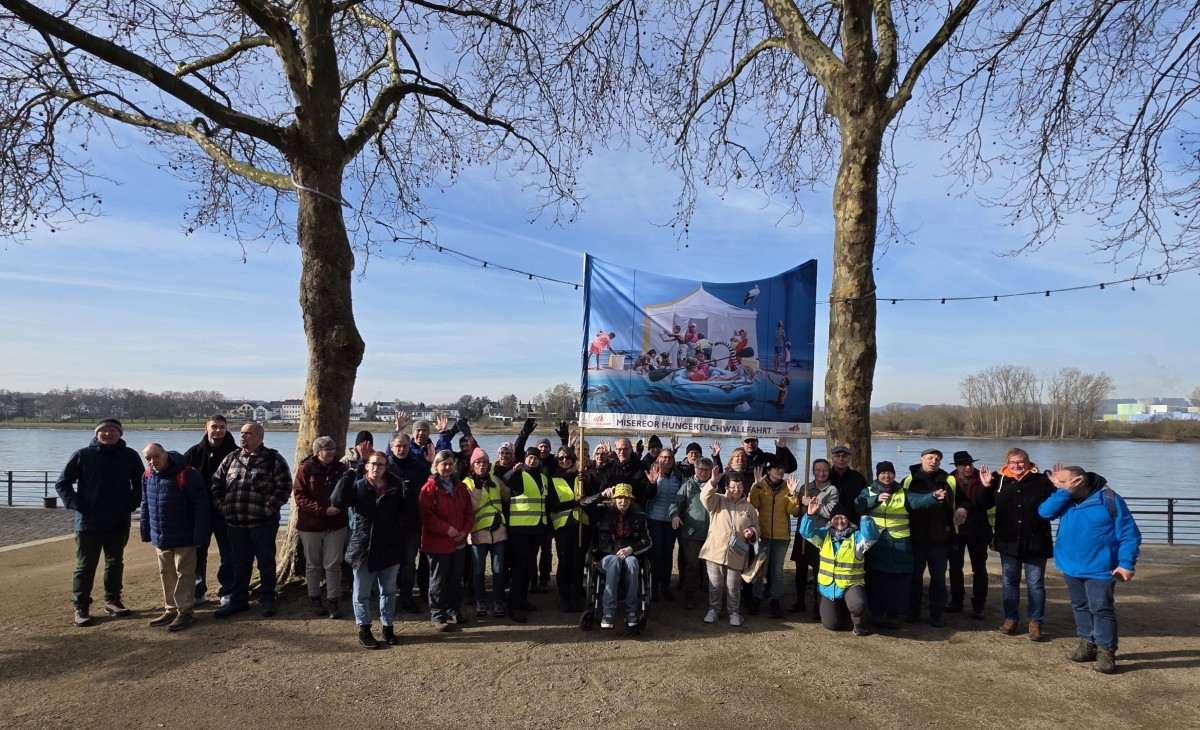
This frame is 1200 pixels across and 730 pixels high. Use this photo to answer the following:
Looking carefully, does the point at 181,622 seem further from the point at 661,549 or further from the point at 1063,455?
the point at 1063,455

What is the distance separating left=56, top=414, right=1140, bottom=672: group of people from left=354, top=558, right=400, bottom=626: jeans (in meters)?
0.01

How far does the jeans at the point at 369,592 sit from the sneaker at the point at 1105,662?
16.8 ft

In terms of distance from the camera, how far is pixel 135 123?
23.1ft

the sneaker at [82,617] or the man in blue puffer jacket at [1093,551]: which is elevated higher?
the man in blue puffer jacket at [1093,551]

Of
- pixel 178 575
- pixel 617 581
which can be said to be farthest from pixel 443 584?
pixel 178 575

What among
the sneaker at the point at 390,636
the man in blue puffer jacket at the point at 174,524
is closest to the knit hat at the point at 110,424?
the man in blue puffer jacket at the point at 174,524

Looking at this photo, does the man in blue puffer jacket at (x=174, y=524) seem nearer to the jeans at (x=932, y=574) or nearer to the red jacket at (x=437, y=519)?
the red jacket at (x=437, y=519)

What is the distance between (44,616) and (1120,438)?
2450 inches

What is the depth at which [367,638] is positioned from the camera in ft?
16.6

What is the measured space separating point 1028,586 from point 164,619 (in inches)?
276

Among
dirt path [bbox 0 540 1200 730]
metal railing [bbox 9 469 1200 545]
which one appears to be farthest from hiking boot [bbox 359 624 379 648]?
metal railing [bbox 9 469 1200 545]

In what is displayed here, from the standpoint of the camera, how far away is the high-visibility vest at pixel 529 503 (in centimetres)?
610

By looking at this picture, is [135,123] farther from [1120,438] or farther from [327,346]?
[1120,438]

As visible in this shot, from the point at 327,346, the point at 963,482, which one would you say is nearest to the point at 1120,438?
the point at 963,482
